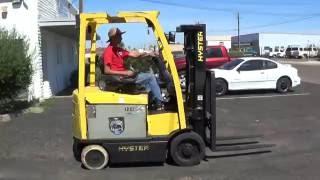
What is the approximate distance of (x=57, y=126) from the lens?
596 inches

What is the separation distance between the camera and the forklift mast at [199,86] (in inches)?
377

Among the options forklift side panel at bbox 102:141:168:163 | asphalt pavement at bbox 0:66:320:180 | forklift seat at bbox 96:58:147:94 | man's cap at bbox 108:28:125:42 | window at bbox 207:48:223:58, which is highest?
man's cap at bbox 108:28:125:42

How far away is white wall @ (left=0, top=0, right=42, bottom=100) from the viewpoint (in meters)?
22.0

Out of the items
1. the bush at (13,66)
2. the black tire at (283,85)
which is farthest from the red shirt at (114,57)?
the black tire at (283,85)

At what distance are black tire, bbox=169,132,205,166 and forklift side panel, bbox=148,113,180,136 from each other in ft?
0.55

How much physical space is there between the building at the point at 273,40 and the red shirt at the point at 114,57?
114 m

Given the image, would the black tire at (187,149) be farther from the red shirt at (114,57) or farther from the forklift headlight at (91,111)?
the red shirt at (114,57)

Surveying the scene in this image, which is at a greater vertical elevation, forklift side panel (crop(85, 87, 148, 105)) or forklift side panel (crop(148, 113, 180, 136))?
forklift side panel (crop(85, 87, 148, 105))

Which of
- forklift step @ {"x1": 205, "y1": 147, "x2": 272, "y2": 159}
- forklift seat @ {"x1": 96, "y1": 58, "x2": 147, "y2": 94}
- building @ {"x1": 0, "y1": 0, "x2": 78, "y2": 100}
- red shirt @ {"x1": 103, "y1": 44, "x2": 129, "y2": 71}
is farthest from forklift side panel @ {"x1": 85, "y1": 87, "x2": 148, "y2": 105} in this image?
building @ {"x1": 0, "y1": 0, "x2": 78, "y2": 100}

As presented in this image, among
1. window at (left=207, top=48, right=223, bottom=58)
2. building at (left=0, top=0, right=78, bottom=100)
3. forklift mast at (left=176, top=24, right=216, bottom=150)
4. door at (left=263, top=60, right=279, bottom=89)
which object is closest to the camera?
forklift mast at (left=176, top=24, right=216, bottom=150)

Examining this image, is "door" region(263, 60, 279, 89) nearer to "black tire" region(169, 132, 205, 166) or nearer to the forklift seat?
"black tire" region(169, 132, 205, 166)

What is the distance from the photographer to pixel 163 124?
9484 millimetres

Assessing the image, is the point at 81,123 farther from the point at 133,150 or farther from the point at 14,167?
the point at 14,167

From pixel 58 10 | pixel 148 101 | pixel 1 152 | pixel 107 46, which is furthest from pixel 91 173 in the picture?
pixel 58 10
